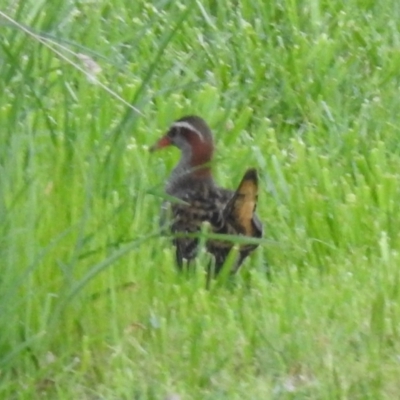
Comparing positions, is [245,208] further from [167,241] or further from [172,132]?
[172,132]

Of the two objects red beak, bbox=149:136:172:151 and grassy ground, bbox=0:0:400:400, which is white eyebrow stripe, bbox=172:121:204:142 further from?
grassy ground, bbox=0:0:400:400

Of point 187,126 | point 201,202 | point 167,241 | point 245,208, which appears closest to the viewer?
point 245,208

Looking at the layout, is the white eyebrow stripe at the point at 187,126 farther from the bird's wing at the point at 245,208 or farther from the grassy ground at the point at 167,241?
the bird's wing at the point at 245,208

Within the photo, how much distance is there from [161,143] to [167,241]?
0.69 meters

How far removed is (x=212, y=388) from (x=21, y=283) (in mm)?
675

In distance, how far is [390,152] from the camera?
6.07m

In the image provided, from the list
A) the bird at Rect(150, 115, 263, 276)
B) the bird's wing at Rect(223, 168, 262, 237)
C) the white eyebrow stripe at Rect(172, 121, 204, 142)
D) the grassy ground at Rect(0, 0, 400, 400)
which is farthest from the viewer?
the white eyebrow stripe at Rect(172, 121, 204, 142)

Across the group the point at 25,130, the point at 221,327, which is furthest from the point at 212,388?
the point at 25,130

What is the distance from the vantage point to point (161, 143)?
5.64 meters

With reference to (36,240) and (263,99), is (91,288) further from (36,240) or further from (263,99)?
(263,99)

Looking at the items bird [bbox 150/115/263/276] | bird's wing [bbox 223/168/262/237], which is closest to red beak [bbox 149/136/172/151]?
bird [bbox 150/115/263/276]

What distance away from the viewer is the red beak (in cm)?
562

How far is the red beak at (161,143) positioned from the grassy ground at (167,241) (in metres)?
0.05

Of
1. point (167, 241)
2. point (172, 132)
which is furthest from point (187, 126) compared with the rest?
point (167, 241)
